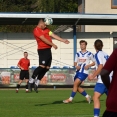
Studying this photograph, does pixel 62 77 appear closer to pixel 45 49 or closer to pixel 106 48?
pixel 106 48

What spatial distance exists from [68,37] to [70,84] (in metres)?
3.93

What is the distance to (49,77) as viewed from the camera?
29.6m

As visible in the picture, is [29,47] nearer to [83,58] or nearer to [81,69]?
[83,58]

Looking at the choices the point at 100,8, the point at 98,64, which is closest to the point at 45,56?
the point at 98,64

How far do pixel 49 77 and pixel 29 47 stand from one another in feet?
11.6

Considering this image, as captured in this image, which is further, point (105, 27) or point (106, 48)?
point (105, 27)

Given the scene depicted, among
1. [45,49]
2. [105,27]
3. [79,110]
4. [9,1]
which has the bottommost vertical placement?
[79,110]

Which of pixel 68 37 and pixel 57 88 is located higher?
pixel 68 37

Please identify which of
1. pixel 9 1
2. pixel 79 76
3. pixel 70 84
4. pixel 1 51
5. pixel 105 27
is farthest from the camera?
pixel 9 1

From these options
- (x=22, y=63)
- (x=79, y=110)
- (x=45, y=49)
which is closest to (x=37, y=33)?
(x=45, y=49)

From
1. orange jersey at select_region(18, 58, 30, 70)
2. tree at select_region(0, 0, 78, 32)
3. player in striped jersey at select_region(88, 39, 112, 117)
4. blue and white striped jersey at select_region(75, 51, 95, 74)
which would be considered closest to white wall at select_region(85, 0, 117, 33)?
tree at select_region(0, 0, 78, 32)

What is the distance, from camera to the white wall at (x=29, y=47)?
32250mm

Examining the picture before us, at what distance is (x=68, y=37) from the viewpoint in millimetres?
32500

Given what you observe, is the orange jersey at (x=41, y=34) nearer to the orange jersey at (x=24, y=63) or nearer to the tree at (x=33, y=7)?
the orange jersey at (x=24, y=63)
